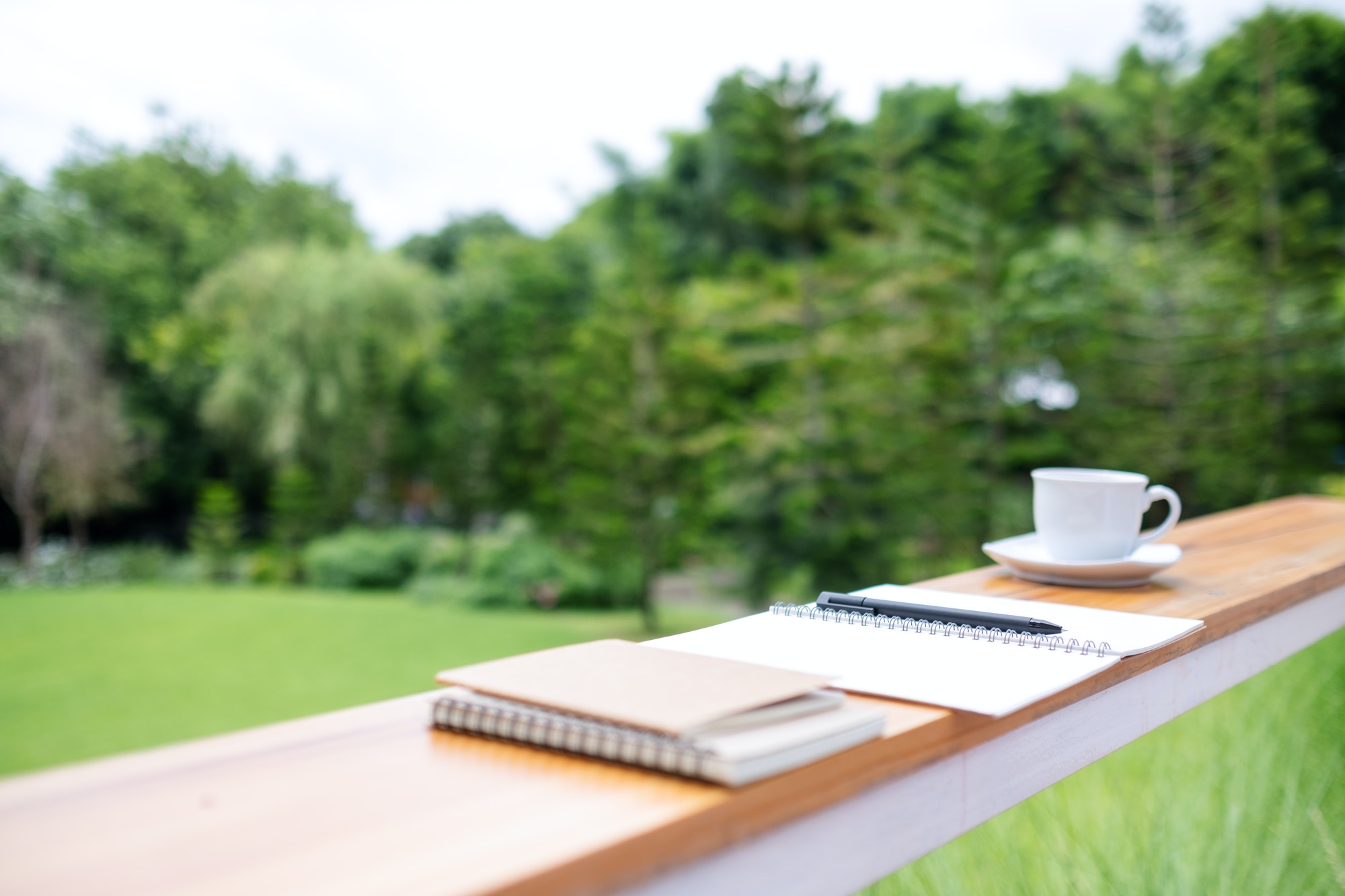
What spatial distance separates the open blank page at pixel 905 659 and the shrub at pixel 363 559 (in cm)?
812

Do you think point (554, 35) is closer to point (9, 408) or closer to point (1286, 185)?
point (9, 408)

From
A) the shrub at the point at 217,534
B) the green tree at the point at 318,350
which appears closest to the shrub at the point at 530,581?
the green tree at the point at 318,350

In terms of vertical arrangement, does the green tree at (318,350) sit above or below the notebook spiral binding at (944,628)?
above

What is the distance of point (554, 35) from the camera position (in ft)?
33.0

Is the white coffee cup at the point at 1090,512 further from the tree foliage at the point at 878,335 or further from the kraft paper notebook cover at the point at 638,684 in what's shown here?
the tree foliage at the point at 878,335

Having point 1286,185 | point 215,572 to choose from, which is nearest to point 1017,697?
point 1286,185

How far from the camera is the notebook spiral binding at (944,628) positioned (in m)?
0.56

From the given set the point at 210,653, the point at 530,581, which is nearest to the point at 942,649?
the point at 210,653

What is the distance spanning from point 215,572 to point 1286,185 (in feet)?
29.0

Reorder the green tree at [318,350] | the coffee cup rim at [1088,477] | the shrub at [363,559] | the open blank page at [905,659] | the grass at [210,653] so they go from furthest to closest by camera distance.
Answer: the shrub at [363,559] < the green tree at [318,350] < the grass at [210,653] < the coffee cup rim at [1088,477] < the open blank page at [905,659]

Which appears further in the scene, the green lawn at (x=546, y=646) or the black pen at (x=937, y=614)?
the green lawn at (x=546, y=646)

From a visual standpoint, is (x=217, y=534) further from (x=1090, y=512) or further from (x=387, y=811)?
(x=387, y=811)

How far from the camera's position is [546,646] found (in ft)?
20.8

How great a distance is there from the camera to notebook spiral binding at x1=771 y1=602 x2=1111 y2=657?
0.56 metres
